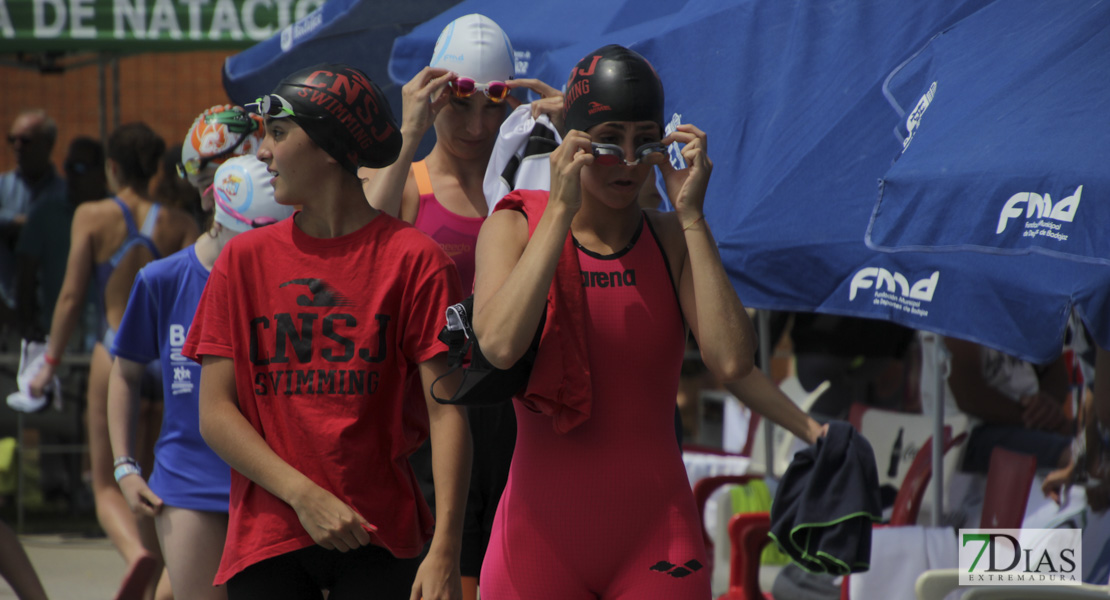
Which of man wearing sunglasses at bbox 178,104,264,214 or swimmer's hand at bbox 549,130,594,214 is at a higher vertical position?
man wearing sunglasses at bbox 178,104,264,214

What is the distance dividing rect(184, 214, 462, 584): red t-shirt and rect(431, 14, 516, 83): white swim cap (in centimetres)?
122

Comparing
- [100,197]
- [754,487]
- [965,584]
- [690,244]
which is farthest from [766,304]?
[100,197]

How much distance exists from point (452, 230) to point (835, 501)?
136 centimetres

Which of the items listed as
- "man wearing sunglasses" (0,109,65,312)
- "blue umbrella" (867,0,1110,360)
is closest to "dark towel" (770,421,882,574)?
"blue umbrella" (867,0,1110,360)

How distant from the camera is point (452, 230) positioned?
378 centimetres

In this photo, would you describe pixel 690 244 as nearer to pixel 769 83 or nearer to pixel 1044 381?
pixel 769 83

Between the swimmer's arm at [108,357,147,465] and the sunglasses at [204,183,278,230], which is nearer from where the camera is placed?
the sunglasses at [204,183,278,230]

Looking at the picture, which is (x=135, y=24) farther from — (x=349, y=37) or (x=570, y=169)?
(x=570, y=169)

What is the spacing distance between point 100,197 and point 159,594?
5.09 metres

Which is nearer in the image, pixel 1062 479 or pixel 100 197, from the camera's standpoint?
pixel 1062 479

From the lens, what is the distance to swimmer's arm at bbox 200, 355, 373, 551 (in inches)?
101

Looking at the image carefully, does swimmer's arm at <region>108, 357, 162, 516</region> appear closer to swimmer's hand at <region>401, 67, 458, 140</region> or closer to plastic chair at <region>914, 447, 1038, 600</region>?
swimmer's hand at <region>401, 67, 458, 140</region>

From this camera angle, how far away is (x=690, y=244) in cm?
271

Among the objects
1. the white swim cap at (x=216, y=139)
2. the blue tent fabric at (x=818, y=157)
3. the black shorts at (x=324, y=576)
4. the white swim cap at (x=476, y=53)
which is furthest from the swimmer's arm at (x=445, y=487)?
the white swim cap at (x=216, y=139)
